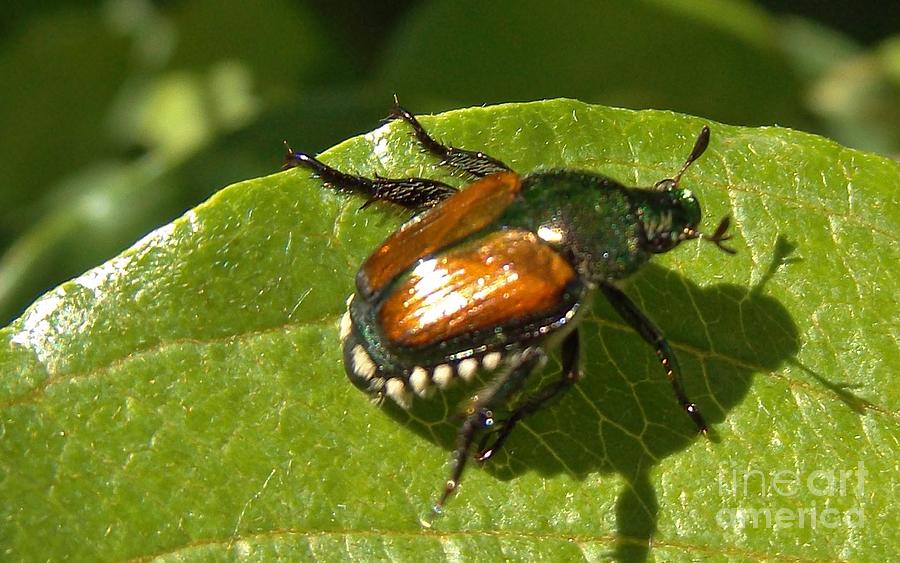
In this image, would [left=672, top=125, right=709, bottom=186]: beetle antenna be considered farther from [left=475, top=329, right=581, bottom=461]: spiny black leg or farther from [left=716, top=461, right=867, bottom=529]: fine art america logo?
[left=716, top=461, right=867, bottom=529]: fine art america logo

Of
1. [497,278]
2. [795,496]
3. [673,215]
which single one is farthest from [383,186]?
[795,496]

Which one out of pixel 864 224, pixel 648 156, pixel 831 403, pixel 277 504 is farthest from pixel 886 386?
pixel 277 504

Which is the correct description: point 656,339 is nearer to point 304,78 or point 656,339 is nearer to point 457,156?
point 457,156

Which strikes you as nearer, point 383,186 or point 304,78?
point 383,186

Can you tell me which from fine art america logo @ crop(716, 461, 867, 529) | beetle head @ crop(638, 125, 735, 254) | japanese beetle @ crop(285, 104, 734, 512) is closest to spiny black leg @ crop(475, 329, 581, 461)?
japanese beetle @ crop(285, 104, 734, 512)

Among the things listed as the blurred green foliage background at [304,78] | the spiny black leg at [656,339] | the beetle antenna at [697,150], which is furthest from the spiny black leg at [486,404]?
the blurred green foliage background at [304,78]

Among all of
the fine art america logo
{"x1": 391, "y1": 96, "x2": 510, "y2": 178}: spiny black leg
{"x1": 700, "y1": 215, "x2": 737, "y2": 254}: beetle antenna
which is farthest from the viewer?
{"x1": 391, "y1": 96, "x2": 510, "y2": 178}: spiny black leg

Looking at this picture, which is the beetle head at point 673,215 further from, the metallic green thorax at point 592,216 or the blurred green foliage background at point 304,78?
the blurred green foliage background at point 304,78
